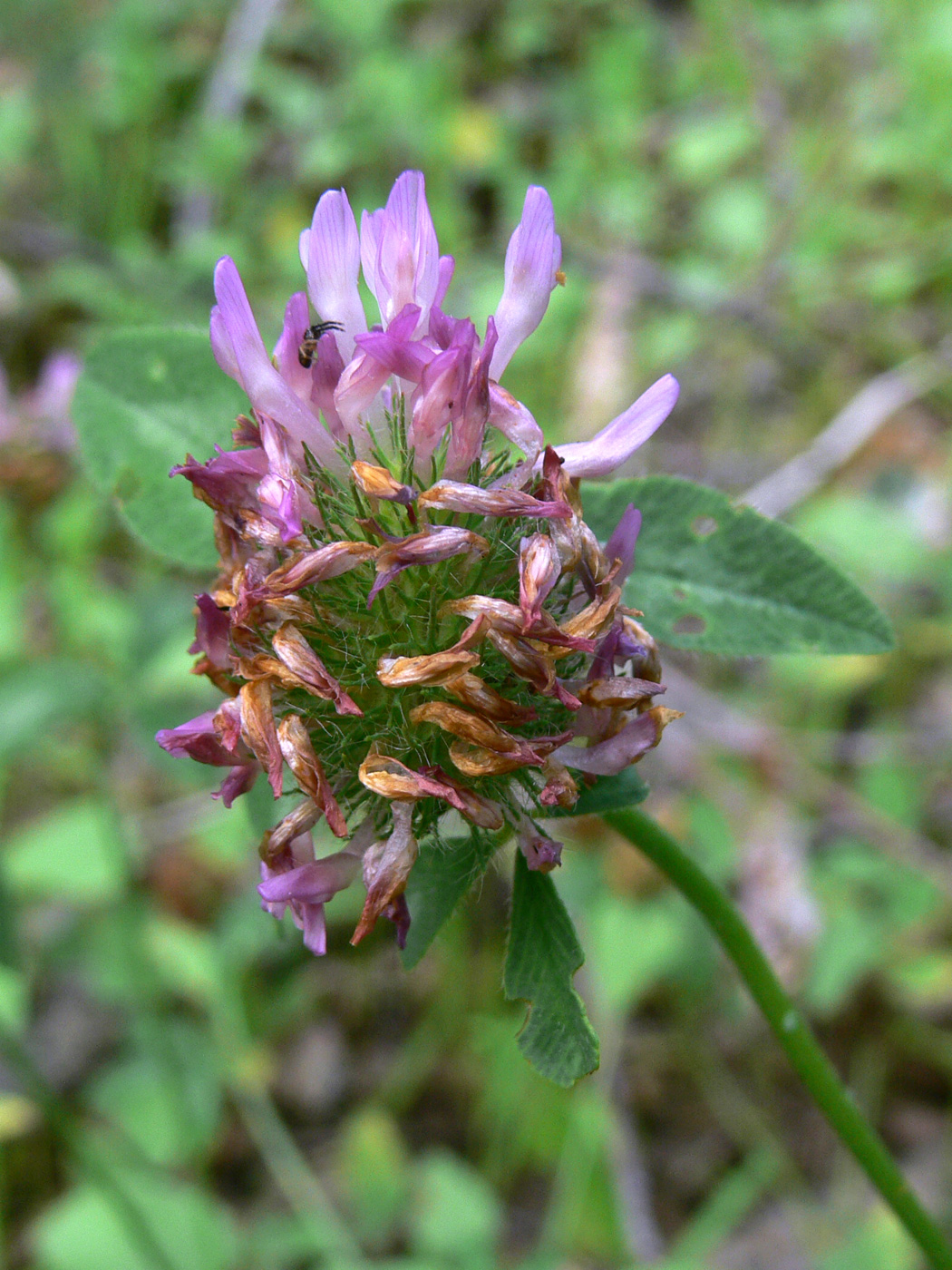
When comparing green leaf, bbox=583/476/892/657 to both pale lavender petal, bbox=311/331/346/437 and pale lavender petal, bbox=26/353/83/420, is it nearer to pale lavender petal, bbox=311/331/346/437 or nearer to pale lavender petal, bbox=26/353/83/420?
pale lavender petal, bbox=311/331/346/437

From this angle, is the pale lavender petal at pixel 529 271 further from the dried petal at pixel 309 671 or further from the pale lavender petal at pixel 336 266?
the dried petal at pixel 309 671

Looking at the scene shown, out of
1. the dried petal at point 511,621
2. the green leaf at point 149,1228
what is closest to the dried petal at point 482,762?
the dried petal at point 511,621

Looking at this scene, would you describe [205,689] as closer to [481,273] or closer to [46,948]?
[46,948]

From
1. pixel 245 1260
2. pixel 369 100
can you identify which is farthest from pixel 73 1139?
pixel 369 100

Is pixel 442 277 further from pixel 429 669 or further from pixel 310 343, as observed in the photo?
pixel 429 669

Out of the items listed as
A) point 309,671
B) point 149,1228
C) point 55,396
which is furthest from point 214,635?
point 55,396
